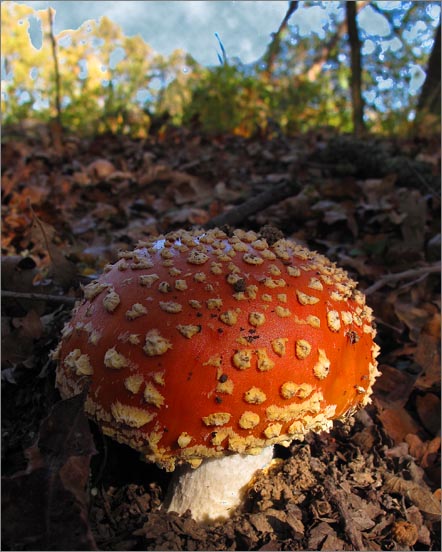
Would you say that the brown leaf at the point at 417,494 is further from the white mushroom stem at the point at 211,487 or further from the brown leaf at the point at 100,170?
the brown leaf at the point at 100,170

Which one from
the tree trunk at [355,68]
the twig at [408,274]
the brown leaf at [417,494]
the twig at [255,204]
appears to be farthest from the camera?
the tree trunk at [355,68]

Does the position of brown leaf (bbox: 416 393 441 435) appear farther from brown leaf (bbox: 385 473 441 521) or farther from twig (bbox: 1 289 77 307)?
twig (bbox: 1 289 77 307)

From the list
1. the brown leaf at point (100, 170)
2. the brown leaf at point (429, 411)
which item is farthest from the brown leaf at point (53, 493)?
the brown leaf at point (100, 170)

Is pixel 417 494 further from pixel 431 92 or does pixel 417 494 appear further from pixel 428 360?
pixel 431 92

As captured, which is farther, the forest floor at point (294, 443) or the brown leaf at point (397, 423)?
the brown leaf at point (397, 423)

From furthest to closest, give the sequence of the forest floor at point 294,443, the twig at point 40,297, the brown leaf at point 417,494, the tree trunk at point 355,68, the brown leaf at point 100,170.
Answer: the tree trunk at point 355,68 < the brown leaf at point 100,170 < the twig at point 40,297 < the brown leaf at point 417,494 < the forest floor at point 294,443

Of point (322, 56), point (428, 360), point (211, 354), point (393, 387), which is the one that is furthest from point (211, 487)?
point (322, 56)

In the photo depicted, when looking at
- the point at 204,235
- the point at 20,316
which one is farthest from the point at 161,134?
the point at 204,235
